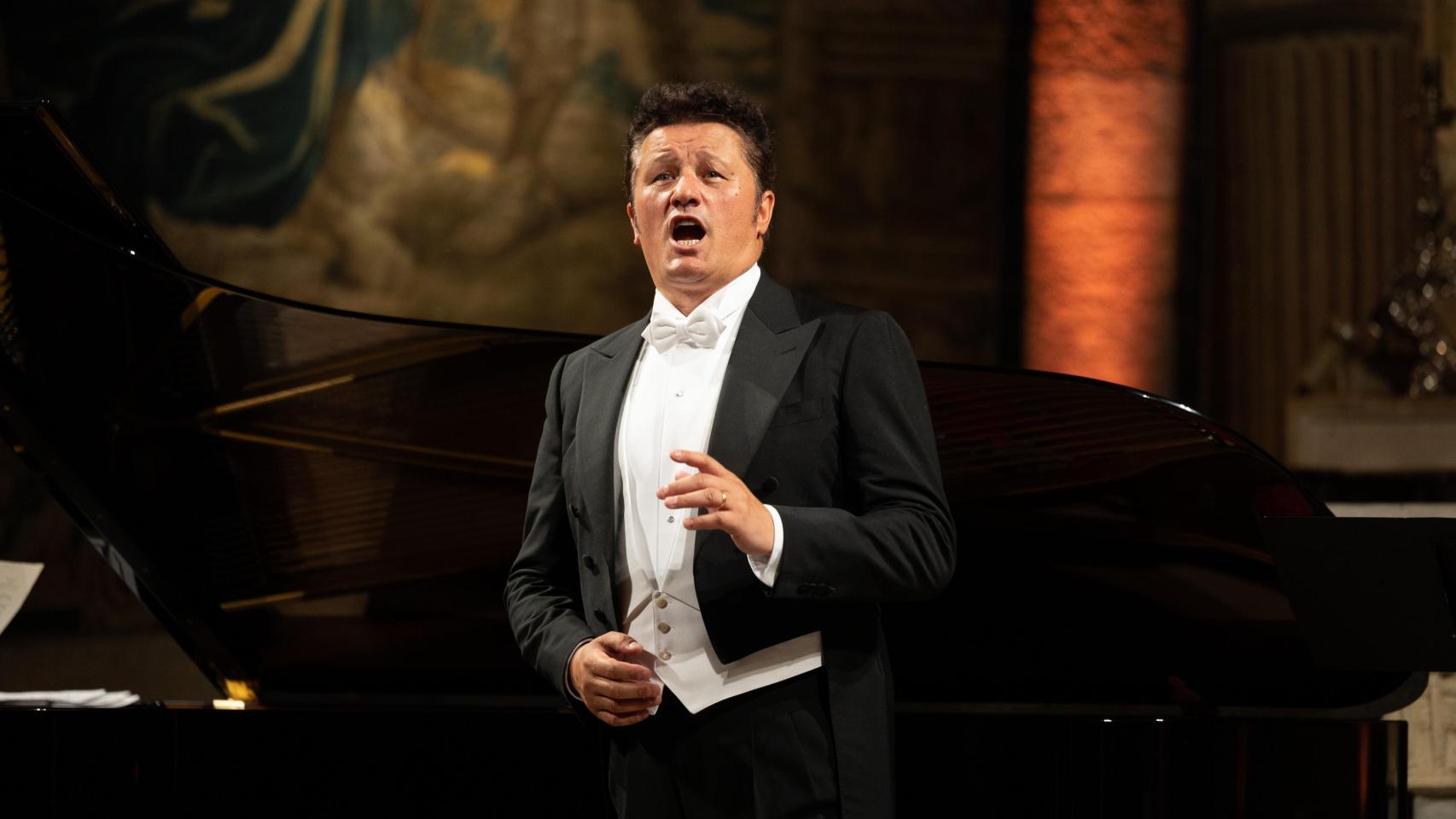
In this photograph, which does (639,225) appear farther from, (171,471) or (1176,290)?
(1176,290)

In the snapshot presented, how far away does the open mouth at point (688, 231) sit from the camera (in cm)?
127

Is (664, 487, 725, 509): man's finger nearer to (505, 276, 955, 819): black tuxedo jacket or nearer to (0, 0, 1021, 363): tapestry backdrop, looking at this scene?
(505, 276, 955, 819): black tuxedo jacket

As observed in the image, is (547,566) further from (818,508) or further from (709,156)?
(709,156)

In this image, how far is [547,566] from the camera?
4.46 feet

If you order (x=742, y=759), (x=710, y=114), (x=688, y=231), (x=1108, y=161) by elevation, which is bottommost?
(x=742, y=759)

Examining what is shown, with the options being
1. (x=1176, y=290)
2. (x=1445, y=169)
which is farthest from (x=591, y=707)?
(x=1445, y=169)

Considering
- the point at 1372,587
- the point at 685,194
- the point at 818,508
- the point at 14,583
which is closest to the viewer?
the point at 818,508

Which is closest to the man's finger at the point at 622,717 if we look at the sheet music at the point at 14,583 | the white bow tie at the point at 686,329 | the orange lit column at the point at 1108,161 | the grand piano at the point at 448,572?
the white bow tie at the point at 686,329

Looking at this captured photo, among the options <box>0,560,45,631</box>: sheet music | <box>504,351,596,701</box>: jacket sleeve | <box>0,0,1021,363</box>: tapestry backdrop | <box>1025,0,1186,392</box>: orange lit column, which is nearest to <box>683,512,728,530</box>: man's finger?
<box>504,351,596,701</box>: jacket sleeve

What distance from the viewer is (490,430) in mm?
2254

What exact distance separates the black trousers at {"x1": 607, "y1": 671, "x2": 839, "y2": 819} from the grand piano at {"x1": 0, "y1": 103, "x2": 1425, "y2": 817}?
80cm

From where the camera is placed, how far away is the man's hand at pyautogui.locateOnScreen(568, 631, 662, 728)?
3.73 feet

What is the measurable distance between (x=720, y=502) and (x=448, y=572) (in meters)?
1.35

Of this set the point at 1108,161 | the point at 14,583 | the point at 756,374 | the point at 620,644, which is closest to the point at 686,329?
the point at 756,374
